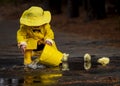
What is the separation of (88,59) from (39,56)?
1258mm

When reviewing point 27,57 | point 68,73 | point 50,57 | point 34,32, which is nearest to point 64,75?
point 68,73

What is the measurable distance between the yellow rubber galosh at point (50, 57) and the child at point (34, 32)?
0.21 m

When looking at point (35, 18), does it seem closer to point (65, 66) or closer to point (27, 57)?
point (27, 57)

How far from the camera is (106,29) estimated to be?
2667 centimetres

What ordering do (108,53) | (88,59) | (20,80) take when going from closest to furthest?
1. (20,80)
2. (88,59)
3. (108,53)

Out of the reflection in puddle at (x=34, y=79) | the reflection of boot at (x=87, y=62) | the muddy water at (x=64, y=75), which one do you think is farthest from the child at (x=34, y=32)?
the reflection in puddle at (x=34, y=79)

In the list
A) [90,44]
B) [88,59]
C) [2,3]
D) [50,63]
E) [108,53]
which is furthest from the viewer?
[2,3]

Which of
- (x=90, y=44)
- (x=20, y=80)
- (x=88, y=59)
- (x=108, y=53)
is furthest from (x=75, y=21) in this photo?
(x=20, y=80)

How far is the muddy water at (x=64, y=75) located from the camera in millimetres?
10062

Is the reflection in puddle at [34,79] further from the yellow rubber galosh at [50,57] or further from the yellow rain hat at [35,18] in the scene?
the yellow rain hat at [35,18]

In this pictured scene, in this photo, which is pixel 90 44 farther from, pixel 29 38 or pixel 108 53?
pixel 29 38

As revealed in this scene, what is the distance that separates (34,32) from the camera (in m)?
13.0

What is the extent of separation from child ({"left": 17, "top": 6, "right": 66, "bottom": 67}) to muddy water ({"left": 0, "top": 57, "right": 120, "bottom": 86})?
1.53ft

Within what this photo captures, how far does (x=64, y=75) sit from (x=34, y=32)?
2.17 metres
